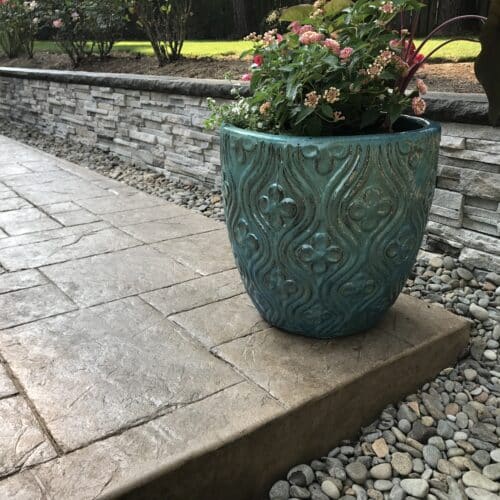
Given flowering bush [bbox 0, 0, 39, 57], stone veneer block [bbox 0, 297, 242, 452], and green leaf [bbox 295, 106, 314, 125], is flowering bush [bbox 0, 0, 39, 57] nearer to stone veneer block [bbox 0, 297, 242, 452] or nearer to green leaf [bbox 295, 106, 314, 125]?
stone veneer block [bbox 0, 297, 242, 452]

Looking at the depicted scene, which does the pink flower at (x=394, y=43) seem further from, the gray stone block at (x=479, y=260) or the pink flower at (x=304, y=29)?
the gray stone block at (x=479, y=260)

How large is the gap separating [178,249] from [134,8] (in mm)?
4050

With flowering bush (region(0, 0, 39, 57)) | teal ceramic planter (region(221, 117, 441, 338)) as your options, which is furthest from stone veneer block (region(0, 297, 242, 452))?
flowering bush (region(0, 0, 39, 57))

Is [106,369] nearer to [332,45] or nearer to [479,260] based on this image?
[332,45]

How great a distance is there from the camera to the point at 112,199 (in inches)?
129

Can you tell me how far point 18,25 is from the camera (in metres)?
7.97

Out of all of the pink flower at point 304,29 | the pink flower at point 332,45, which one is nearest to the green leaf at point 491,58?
the pink flower at point 332,45

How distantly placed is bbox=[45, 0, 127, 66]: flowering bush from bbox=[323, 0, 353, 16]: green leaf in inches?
195

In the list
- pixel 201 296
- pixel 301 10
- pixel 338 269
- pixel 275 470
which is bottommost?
pixel 275 470

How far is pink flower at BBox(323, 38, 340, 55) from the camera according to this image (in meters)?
1.37

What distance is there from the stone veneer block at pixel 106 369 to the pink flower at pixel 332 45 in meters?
0.88

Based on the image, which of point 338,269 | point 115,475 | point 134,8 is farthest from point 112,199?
point 134,8

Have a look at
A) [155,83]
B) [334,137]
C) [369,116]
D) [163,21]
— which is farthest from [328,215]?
[163,21]

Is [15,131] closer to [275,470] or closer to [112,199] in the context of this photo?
[112,199]
